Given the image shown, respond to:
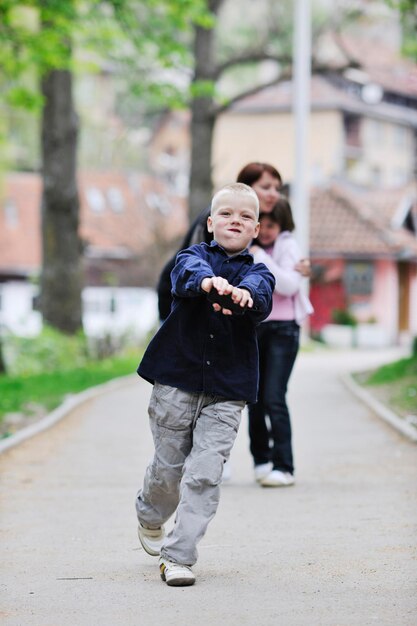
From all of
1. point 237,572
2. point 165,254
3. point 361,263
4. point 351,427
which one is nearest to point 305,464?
Answer: point 351,427

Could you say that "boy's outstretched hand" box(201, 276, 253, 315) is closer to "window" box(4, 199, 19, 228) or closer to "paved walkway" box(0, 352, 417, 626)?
"paved walkway" box(0, 352, 417, 626)

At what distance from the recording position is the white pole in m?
28.1

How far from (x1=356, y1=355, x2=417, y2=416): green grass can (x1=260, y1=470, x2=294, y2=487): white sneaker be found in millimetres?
4509

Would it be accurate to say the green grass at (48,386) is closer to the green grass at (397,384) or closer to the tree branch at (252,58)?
the green grass at (397,384)

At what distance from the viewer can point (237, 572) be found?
5.75 m

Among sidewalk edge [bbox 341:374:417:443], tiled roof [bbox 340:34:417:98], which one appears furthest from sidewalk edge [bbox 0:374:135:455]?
tiled roof [bbox 340:34:417:98]

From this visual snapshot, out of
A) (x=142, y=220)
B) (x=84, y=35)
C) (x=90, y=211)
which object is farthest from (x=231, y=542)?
(x=90, y=211)

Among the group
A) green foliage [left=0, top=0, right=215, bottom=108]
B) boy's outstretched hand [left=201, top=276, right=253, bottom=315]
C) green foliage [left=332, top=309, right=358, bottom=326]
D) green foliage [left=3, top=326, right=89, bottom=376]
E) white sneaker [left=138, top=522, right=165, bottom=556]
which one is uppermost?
green foliage [left=0, top=0, right=215, bottom=108]

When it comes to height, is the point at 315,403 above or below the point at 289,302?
below

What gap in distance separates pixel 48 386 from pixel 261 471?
7.70 meters

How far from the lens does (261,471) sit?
8.57 metres

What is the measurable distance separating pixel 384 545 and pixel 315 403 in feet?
28.2

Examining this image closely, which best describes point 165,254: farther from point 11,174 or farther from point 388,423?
point 388,423

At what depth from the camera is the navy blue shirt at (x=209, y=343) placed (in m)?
5.61
